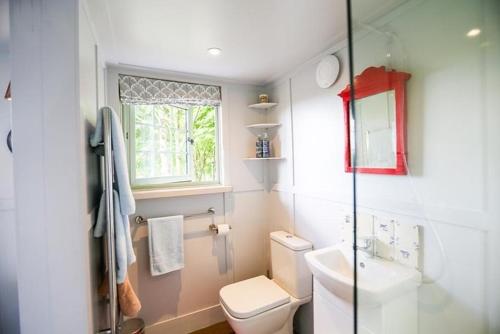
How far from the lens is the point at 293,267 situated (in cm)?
172

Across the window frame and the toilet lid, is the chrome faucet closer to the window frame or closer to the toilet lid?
the toilet lid

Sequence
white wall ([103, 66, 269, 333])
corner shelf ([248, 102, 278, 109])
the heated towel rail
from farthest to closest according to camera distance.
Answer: corner shelf ([248, 102, 278, 109]) → white wall ([103, 66, 269, 333]) → the heated towel rail

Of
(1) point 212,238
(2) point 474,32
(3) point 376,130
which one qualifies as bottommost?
(1) point 212,238

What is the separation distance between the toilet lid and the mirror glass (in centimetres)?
111

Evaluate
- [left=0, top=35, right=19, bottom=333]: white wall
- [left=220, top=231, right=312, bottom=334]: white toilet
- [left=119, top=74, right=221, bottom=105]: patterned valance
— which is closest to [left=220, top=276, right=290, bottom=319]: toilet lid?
[left=220, top=231, right=312, bottom=334]: white toilet

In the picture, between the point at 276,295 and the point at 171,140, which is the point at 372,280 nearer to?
the point at 276,295

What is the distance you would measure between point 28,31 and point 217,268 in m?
1.99

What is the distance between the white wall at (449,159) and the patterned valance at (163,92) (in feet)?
4.26

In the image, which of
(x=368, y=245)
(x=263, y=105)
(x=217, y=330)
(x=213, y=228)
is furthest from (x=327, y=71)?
(x=217, y=330)

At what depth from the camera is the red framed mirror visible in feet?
3.81

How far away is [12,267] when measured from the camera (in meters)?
1.62

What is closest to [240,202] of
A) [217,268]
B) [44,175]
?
[217,268]

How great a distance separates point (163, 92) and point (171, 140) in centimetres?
43

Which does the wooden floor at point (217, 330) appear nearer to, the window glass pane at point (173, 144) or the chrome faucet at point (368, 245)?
the window glass pane at point (173, 144)
